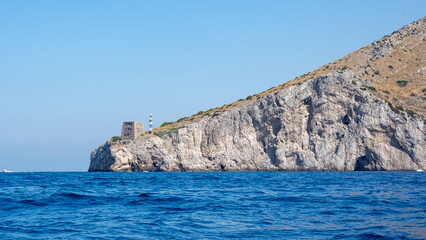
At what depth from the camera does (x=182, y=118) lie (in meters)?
125

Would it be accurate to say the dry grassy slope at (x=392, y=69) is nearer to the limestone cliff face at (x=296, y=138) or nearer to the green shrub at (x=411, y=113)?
the green shrub at (x=411, y=113)

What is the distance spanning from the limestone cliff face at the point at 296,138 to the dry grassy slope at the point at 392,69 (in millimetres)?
6751

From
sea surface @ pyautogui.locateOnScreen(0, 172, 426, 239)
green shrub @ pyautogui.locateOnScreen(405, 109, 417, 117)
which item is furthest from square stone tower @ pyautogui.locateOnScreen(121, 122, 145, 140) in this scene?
sea surface @ pyautogui.locateOnScreen(0, 172, 426, 239)

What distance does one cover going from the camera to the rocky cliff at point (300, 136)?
9494cm

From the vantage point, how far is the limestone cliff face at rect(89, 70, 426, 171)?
9481cm

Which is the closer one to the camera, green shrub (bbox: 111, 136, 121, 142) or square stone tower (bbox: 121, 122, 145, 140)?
square stone tower (bbox: 121, 122, 145, 140)

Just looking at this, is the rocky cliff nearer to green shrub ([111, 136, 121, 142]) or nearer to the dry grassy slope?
the dry grassy slope

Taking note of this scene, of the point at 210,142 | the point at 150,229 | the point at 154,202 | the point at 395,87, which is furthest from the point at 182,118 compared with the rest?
the point at 150,229

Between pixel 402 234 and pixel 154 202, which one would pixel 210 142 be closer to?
pixel 154 202

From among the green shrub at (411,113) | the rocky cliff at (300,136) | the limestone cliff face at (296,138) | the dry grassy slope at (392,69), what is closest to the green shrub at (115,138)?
the rocky cliff at (300,136)

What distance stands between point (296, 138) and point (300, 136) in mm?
1009

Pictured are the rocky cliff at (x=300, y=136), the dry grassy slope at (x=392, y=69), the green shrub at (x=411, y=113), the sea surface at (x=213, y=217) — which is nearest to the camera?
the sea surface at (x=213, y=217)

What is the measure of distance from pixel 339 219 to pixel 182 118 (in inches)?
4252

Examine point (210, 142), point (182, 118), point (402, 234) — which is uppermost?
point (182, 118)
